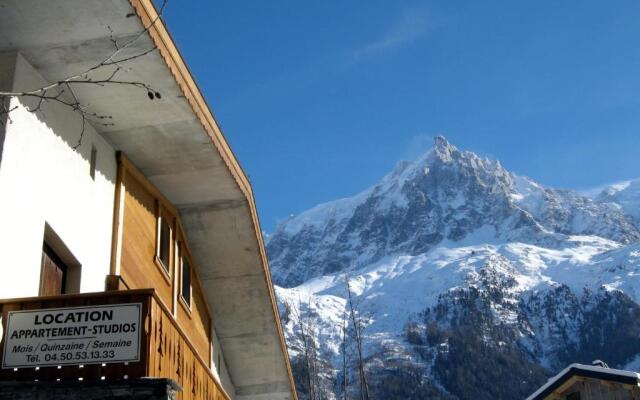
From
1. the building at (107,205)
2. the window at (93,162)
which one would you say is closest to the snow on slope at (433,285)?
the building at (107,205)

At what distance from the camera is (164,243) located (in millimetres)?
13680

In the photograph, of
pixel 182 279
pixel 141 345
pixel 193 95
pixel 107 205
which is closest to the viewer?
pixel 141 345

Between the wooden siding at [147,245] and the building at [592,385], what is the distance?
344 inches

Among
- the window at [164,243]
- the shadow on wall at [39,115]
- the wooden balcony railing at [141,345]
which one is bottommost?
the wooden balcony railing at [141,345]

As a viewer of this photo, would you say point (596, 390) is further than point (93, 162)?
Yes

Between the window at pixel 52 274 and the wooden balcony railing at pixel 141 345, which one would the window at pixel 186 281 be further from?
the wooden balcony railing at pixel 141 345

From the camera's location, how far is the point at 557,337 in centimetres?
16550

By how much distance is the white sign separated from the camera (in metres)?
7.75

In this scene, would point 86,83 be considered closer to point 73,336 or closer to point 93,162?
point 93,162

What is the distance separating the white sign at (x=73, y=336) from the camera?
7754mm

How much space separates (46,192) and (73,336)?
7.70 ft

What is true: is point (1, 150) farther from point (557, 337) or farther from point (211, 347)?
point (557, 337)

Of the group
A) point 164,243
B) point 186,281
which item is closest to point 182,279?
point 186,281

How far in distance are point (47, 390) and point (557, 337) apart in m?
167
